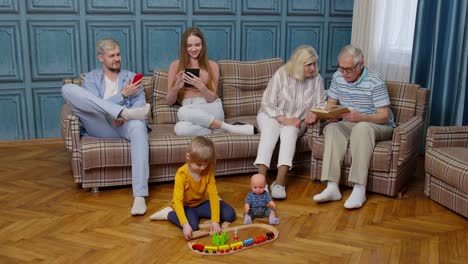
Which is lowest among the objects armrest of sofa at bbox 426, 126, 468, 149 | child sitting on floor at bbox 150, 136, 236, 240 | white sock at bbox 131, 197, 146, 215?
white sock at bbox 131, 197, 146, 215

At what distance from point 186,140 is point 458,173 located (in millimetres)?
1673

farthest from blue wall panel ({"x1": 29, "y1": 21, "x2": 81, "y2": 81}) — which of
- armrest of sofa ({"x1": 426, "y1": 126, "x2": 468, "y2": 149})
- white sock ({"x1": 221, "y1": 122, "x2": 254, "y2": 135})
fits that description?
armrest of sofa ({"x1": 426, "y1": 126, "x2": 468, "y2": 149})

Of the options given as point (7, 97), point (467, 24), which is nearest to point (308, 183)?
point (467, 24)

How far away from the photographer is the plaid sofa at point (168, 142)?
325 centimetres

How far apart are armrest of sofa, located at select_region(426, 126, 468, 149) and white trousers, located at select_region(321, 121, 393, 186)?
272 mm

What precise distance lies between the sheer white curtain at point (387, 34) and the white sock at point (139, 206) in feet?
8.52

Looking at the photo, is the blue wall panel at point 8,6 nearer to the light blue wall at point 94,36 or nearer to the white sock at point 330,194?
the light blue wall at point 94,36

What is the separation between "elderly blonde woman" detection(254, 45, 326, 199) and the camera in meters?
3.41

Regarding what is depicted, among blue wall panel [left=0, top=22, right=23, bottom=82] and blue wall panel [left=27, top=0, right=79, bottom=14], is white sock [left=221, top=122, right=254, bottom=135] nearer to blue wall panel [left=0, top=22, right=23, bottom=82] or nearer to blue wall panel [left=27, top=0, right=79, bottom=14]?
blue wall panel [left=27, top=0, right=79, bottom=14]

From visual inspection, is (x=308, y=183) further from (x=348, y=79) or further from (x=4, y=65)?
(x=4, y=65)

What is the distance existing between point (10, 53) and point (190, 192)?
2.46 metres

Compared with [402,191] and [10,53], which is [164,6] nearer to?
[10,53]

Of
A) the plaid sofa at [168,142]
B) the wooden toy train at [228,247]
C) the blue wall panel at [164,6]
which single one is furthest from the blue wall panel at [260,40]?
the wooden toy train at [228,247]

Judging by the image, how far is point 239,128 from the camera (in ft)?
12.0
